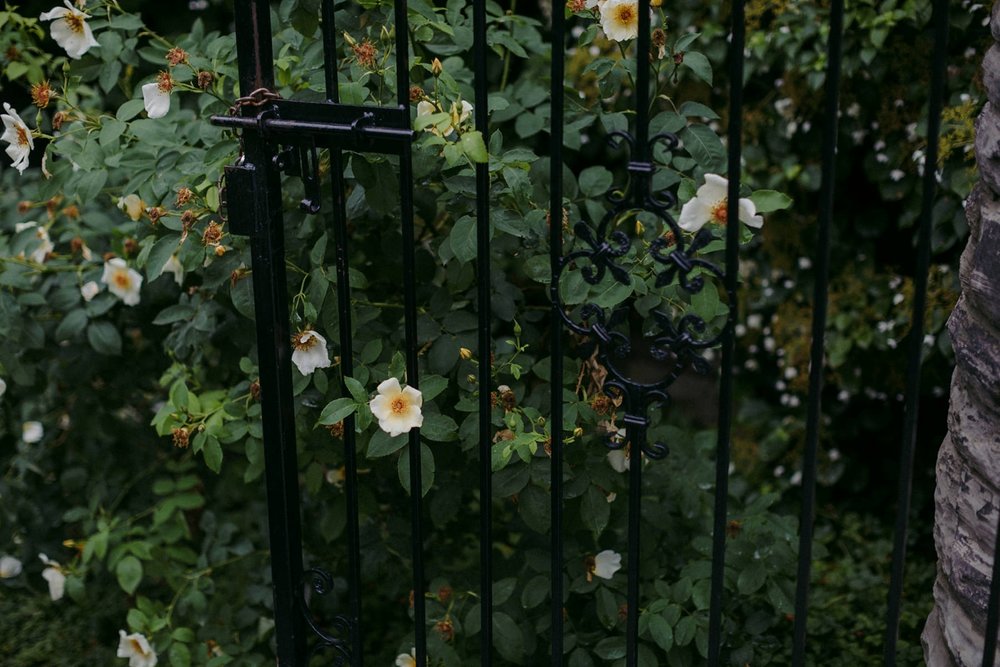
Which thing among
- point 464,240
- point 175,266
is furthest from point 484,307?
point 175,266

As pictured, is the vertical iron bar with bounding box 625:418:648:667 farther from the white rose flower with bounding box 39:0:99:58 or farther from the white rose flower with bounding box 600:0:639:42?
the white rose flower with bounding box 39:0:99:58

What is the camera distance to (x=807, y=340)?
11.9 feet

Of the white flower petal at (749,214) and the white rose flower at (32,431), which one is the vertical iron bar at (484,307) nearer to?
the white flower petal at (749,214)

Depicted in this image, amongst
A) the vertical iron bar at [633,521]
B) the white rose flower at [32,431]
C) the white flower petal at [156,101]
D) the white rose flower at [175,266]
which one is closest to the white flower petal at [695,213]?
the vertical iron bar at [633,521]

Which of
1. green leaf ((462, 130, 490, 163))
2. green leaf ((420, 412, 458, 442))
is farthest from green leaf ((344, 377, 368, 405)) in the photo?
green leaf ((462, 130, 490, 163))

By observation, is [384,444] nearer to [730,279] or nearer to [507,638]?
[507,638]

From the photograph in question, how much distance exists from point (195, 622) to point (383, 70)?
1.49 metres

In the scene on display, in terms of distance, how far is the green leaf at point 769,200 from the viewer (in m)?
1.72

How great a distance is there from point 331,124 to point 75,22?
76cm

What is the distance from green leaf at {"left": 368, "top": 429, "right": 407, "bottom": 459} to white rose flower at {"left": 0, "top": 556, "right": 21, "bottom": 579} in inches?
62.8

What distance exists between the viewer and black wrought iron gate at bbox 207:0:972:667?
1613 millimetres

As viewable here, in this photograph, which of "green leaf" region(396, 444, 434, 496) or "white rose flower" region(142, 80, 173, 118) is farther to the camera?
"white rose flower" region(142, 80, 173, 118)

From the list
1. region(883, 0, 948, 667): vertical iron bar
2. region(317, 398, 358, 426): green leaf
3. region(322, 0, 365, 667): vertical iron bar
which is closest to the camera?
region(883, 0, 948, 667): vertical iron bar

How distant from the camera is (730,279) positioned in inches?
63.8
